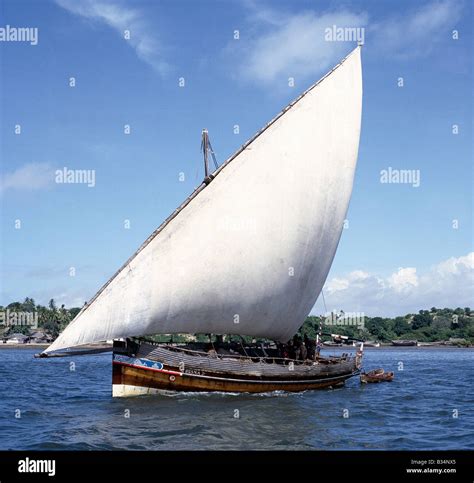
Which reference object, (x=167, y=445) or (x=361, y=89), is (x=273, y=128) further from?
(x=167, y=445)

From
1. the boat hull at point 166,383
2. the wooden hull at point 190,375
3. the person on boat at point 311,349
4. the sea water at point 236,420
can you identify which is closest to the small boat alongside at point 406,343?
the person on boat at point 311,349

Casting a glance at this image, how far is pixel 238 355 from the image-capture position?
3053 centimetres

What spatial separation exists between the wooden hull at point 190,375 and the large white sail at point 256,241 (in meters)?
1.62

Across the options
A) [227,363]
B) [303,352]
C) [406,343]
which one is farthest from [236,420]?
[406,343]

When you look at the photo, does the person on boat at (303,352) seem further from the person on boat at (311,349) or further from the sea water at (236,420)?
the sea water at (236,420)

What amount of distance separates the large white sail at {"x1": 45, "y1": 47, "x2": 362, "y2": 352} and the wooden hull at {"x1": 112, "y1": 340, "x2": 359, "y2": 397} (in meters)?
1.62

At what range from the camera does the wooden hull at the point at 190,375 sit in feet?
90.2

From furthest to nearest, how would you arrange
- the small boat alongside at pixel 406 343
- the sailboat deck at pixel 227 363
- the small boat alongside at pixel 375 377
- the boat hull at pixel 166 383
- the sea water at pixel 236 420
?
the small boat alongside at pixel 406 343, the small boat alongside at pixel 375 377, the sailboat deck at pixel 227 363, the boat hull at pixel 166 383, the sea water at pixel 236 420

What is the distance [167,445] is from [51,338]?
406ft

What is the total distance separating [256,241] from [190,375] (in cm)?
706

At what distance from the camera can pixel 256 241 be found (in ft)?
94.3

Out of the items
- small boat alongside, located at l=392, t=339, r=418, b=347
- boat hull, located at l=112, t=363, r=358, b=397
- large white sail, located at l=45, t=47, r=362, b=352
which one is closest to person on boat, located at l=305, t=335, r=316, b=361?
large white sail, located at l=45, t=47, r=362, b=352

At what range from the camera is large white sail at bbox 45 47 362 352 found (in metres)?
25.6

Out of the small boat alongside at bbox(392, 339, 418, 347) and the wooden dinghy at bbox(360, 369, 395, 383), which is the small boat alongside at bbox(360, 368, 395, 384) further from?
the small boat alongside at bbox(392, 339, 418, 347)
